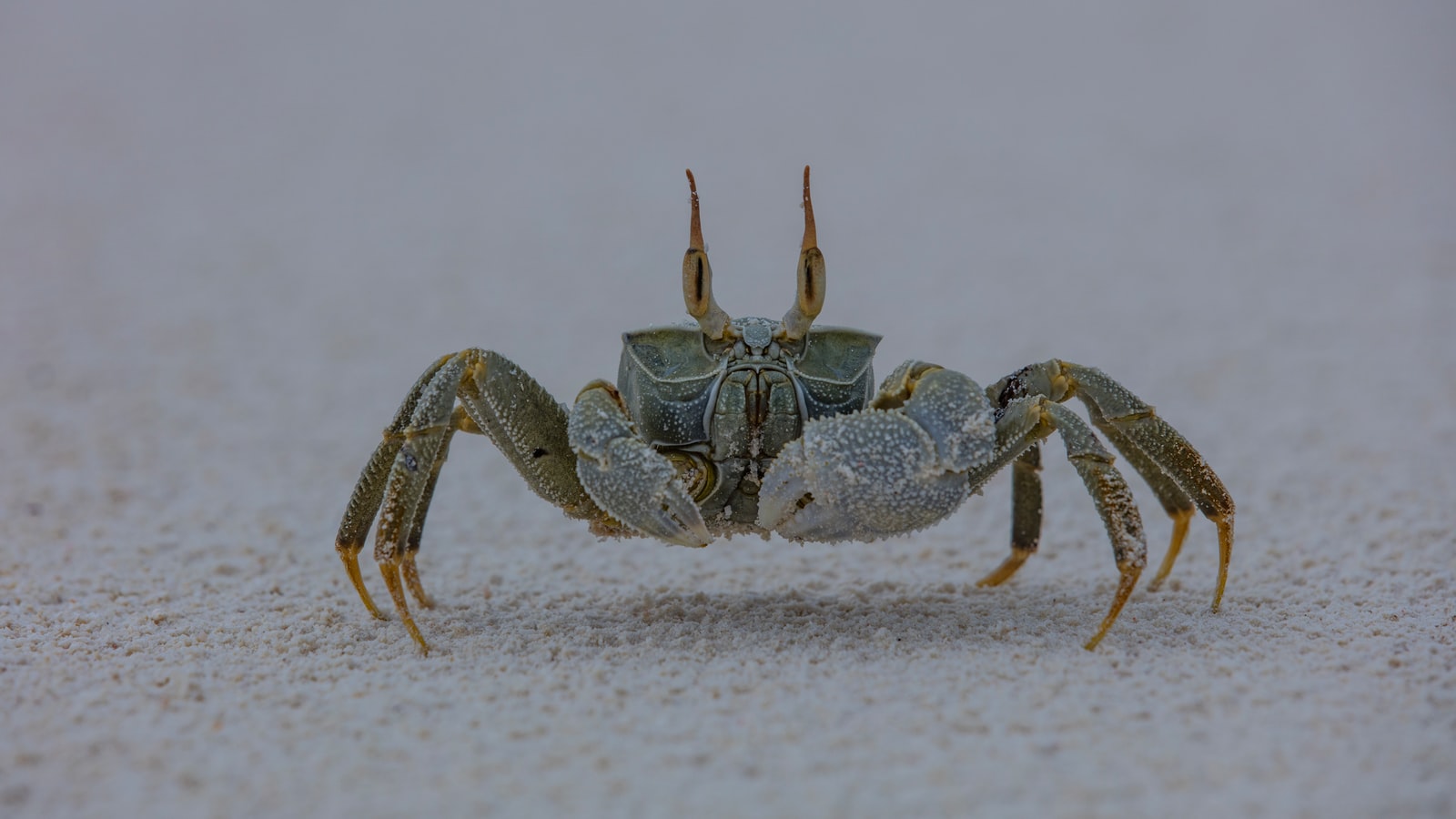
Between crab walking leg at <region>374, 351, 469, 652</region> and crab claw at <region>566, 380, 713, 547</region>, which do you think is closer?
crab claw at <region>566, 380, 713, 547</region>

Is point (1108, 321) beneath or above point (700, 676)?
above

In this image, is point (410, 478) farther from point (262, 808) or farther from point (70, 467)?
point (70, 467)

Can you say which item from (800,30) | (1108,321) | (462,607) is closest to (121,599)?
(462,607)

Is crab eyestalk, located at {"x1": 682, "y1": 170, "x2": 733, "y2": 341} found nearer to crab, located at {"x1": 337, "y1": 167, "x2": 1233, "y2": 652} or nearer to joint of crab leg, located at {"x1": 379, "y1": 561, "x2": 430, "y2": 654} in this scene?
crab, located at {"x1": 337, "y1": 167, "x2": 1233, "y2": 652}

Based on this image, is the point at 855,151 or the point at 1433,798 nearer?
the point at 1433,798

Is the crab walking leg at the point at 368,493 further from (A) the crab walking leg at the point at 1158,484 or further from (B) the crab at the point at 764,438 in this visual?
(A) the crab walking leg at the point at 1158,484

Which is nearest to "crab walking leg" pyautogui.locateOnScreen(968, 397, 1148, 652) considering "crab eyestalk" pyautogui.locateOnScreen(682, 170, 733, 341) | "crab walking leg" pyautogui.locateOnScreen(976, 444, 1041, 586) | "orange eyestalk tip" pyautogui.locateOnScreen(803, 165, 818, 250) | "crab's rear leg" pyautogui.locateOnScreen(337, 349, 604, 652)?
"orange eyestalk tip" pyautogui.locateOnScreen(803, 165, 818, 250)

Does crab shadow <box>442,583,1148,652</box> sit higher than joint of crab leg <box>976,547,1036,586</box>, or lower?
lower
